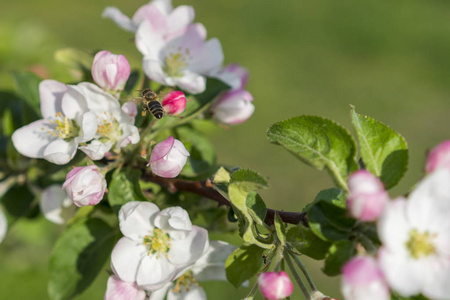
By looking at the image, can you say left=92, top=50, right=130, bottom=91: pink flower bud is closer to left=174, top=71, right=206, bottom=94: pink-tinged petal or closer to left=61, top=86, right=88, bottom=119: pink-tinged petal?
left=61, top=86, right=88, bottom=119: pink-tinged petal

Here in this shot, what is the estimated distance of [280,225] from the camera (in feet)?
3.82

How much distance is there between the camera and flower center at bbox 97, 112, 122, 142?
1424 millimetres

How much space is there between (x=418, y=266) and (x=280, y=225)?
0.31m

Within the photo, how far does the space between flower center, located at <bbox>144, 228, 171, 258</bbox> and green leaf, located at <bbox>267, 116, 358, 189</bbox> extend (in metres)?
0.43

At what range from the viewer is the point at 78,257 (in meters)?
1.51

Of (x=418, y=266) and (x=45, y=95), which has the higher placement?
(x=418, y=266)

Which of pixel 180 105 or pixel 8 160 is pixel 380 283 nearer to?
pixel 180 105

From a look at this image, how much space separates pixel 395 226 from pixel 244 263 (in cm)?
40

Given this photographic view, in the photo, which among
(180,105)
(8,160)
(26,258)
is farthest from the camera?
(26,258)

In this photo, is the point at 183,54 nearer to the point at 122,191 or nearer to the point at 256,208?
the point at 122,191

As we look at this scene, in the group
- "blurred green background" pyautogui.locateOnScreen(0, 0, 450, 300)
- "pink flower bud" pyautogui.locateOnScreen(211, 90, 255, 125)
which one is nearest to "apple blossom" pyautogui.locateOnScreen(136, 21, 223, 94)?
"pink flower bud" pyautogui.locateOnScreen(211, 90, 255, 125)

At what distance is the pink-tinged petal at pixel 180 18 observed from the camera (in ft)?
5.46

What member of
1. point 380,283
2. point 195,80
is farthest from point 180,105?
point 380,283

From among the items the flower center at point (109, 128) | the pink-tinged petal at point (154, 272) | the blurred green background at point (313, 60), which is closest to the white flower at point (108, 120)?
the flower center at point (109, 128)
